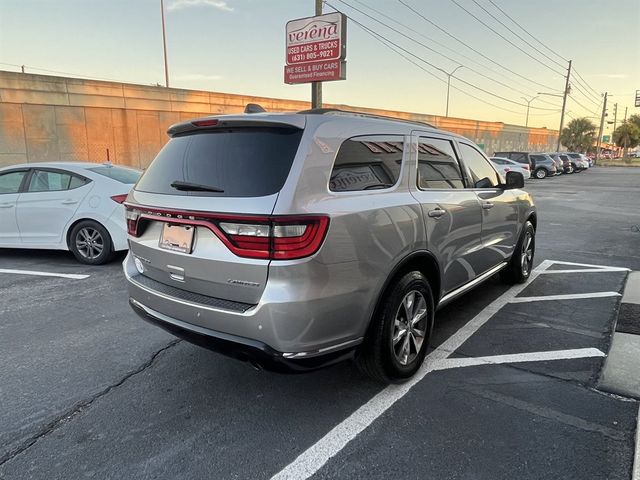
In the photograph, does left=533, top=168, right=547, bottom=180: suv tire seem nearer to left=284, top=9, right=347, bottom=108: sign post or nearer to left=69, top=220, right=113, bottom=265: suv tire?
left=284, top=9, right=347, bottom=108: sign post

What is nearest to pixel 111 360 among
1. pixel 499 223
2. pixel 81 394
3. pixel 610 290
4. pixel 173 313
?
pixel 81 394

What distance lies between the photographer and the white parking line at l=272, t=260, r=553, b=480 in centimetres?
241

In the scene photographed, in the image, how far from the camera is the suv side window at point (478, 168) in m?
4.31

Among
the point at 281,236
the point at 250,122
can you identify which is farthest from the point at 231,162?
the point at 281,236

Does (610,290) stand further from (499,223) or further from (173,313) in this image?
(173,313)

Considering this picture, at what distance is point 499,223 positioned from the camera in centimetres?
468

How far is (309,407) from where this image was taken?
2988 millimetres

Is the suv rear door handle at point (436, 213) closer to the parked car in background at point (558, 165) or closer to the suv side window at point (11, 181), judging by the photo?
the suv side window at point (11, 181)

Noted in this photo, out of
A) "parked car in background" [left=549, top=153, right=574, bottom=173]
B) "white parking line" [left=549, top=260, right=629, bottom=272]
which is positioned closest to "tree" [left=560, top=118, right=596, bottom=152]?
"parked car in background" [left=549, top=153, right=574, bottom=173]

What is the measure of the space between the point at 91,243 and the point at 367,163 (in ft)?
16.3

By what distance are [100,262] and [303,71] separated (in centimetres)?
1618

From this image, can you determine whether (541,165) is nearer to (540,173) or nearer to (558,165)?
(540,173)

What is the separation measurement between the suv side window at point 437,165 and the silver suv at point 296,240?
2 centimetres

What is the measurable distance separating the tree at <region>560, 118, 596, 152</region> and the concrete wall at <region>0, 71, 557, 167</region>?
201ft
